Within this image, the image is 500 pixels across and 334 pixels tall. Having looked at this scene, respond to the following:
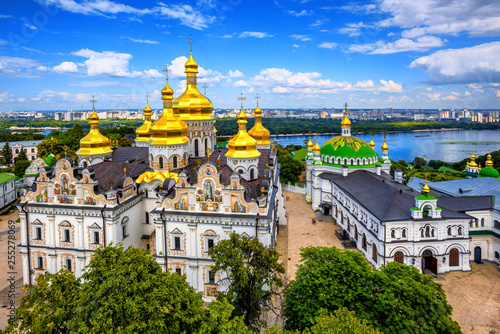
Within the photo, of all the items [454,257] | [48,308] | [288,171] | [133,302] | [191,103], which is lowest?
[454,257]

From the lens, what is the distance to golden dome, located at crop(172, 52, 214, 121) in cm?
2164

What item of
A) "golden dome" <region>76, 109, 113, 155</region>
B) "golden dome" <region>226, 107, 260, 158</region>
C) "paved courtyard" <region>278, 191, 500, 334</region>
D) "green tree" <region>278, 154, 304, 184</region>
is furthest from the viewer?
"green tree" <region>278, 154, 304, 184</region>

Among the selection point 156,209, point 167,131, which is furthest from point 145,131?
point 156,209

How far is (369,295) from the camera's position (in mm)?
10156

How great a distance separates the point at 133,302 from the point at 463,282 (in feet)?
55.2

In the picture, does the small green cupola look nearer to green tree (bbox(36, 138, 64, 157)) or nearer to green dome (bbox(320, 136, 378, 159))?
green dome (bbox(320, 136, 378, 159))

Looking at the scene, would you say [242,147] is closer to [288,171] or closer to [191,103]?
[191,103]

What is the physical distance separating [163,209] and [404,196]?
14.2m

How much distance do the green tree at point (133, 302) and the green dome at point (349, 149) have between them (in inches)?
892

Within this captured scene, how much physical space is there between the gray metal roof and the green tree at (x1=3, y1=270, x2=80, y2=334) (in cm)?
1511

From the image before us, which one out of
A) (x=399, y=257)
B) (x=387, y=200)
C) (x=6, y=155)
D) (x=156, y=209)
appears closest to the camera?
(x=156, y=209)

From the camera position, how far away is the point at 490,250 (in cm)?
1933

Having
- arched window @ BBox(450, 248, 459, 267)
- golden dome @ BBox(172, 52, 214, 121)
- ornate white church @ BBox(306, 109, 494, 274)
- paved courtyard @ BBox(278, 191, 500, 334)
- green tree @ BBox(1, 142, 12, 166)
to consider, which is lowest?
paved courtyard @ BBox(278, 191, 500, 334)

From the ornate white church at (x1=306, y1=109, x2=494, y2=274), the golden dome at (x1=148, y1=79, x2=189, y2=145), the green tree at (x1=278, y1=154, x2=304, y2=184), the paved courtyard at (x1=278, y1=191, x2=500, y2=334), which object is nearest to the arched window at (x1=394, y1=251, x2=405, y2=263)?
the ornate white church at (x1=306, y1=109, x2=494, y2=274)
